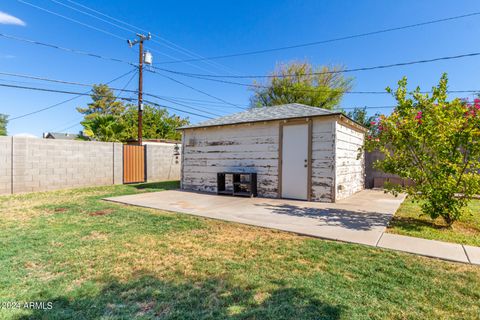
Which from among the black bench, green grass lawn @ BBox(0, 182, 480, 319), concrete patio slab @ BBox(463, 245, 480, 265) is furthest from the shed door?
concrete patio slab @ BBox(463, 245, 480, 265)

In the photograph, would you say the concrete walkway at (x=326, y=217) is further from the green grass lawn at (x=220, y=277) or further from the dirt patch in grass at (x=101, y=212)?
the dirt patch in grass at (x=101, y=212)

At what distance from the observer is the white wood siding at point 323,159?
20.6 feet

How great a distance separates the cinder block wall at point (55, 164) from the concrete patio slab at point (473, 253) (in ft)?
36.5

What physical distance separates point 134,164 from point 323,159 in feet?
28.6

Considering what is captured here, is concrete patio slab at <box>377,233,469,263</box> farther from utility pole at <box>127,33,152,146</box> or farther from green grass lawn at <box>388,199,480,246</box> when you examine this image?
utility pole at <box>127,33,152,146</box>

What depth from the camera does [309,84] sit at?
1984 cm

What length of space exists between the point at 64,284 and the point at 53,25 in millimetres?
11796

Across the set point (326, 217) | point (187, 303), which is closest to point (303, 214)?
point (326, 217)

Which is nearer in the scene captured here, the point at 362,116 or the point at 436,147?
the point at 436,147

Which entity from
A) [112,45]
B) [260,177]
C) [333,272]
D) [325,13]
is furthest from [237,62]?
[333,272]

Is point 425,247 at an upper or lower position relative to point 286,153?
lower

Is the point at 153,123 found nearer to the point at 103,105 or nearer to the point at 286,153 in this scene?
the point at 103,105

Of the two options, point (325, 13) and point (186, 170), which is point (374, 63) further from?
point (186, 170)

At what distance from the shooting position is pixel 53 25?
9.91 metres
